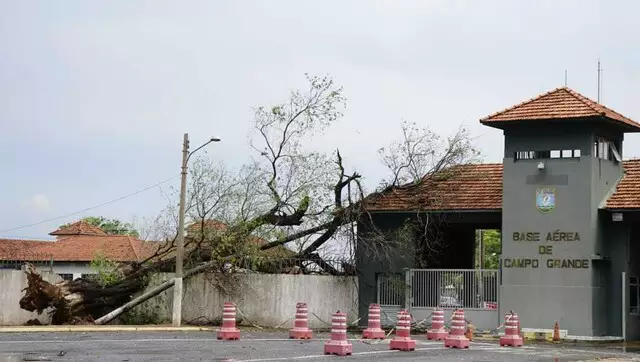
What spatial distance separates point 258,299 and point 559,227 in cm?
1156

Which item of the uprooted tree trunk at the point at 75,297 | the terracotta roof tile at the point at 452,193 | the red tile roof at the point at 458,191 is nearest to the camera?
the uprooted tree trunk at the point at 75,297

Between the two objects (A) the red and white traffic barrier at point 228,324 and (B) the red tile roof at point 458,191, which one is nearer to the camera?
(A) the red and white traffic barrier at point 228,324

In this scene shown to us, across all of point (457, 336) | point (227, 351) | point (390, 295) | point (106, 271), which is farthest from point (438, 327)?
point (106, 271)

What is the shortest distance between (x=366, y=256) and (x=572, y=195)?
8.96 meters

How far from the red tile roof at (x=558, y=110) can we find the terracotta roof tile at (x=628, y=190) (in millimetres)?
1678

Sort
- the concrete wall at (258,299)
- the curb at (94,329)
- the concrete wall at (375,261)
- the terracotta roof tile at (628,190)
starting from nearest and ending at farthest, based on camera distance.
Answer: the curb at (94,329) < the terracotta roof tile at (628,190) < the concrete wall at (258,299) < the concrete wall at (375,261)

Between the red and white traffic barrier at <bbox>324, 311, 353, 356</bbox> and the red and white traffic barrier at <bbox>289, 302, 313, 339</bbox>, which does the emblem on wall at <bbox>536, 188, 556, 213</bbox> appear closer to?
the red and white traffic barrier at <bbox>289, 302, 313, 339</bbox>

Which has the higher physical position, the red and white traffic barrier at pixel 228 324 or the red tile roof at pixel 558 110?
the red tile roof at pixel 558 110

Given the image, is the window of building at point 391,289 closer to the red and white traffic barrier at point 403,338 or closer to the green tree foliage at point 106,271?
the green tree foliage at point 106,271

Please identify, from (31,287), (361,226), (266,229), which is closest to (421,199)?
(361,226)

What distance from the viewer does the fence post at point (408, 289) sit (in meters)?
39.7

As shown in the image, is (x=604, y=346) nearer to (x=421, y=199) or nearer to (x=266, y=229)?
(x=421, y=199)

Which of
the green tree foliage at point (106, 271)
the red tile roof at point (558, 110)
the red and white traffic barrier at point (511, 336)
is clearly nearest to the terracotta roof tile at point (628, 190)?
the red tile roof at point (558, 110)

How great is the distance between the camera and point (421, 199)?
131 ft
